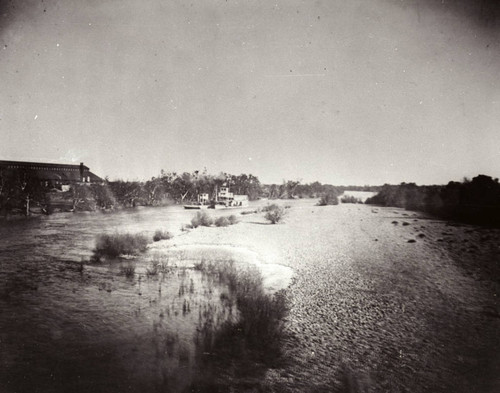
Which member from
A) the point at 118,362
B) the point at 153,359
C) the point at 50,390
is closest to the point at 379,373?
the point at 153,359

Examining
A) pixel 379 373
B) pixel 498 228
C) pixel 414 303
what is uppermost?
pixel 498 228

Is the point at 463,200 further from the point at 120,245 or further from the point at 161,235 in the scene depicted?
the point at 120,245

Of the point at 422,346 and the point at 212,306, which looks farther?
the point at 212,306

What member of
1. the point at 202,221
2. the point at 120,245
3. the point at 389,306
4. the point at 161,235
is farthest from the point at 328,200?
the point at 389,306

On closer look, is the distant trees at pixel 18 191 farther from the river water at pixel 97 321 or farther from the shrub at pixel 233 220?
the shrub at pixel 233 220

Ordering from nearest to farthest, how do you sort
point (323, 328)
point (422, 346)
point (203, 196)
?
point (422, 346)
point (323, 328)
point (203, 196)

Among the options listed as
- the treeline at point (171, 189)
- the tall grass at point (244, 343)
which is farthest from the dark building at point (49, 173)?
the tall grass at point (244, 343)

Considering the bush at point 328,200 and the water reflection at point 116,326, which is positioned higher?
the bush at point 328,200

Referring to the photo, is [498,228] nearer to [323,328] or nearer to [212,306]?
[323,328]
